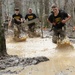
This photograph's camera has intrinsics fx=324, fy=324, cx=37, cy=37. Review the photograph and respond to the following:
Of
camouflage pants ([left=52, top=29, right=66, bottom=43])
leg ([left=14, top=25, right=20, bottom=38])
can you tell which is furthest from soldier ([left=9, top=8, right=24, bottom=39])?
camouflage pants ([left=52, top=29, right=66, bottom=43])

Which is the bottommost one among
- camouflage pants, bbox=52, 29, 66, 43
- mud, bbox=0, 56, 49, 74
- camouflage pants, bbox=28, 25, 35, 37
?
camouflage pants, bbox=28, 25, 35, 37

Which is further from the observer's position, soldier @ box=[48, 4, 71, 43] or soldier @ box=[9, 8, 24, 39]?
soldier @ box=[9, 8, 24, 39]

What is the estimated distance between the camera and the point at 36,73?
8.38 metres

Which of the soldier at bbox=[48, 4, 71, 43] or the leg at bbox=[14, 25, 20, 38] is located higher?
the soldier at bbox=[48, 4, 71, 43]

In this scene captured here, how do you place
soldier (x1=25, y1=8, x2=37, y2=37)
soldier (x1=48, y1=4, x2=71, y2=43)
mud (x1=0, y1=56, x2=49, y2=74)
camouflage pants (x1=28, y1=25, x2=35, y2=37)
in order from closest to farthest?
mud (x1=0, y1=56, x2=49, y2=74) < soldier (x1=48, y1=4, x2=71, y2=43) < soldier (x1=25, y1=8, x2=37, y2=37) < camouflage pants (x1=28, y1=25, x2=35, y2=37)

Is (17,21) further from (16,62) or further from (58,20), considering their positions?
(16,62)

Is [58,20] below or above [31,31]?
above

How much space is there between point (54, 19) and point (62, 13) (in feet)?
1.29

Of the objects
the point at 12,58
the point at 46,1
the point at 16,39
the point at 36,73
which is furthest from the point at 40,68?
the point at 46,1

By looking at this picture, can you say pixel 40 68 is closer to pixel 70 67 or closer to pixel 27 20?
pixel 70 67

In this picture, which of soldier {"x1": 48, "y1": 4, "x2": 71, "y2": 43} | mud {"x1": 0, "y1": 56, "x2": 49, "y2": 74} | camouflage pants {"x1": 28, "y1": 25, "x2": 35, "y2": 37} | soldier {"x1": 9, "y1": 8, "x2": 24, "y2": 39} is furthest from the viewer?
camouflage pants {"x1": 28, "y1": 25, "x2": 35, "y2": 37}

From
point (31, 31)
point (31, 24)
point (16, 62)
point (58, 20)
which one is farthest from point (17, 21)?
point (16, 62)

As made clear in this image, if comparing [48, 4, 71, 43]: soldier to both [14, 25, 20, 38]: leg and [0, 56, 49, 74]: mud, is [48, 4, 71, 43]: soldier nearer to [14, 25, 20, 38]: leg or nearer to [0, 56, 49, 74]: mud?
[0, 56, 49, 74]: mud

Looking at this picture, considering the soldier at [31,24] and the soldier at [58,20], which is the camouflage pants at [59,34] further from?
the soldier at [31,24]
